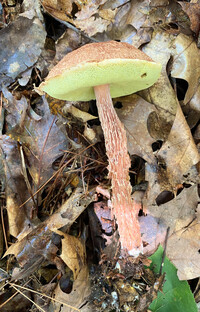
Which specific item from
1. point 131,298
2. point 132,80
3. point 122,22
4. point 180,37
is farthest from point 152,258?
point 122,22

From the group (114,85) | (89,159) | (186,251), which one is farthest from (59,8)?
(186,251)

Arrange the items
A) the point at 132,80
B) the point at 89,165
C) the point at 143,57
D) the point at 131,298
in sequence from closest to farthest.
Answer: the point at 143,57 → the point at 131,298 → the point at 132,80 → the point at 89,165

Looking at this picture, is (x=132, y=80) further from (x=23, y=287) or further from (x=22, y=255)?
(x=23, y=287)

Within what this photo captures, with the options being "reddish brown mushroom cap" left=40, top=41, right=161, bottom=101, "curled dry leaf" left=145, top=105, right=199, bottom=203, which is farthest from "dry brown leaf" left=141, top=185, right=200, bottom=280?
"reddish brown mushroom cap" left=40, top=41, right=161, bottom=101

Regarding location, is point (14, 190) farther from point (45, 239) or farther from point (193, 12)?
point (193, 12)

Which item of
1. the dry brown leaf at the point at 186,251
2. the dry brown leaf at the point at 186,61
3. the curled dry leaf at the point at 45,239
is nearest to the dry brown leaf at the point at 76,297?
the curled dry leaf at the point at 45,239

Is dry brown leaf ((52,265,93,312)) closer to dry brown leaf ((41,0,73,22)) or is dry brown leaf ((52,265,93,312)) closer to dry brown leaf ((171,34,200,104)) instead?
dry brown leaf ((171,34,200,104))

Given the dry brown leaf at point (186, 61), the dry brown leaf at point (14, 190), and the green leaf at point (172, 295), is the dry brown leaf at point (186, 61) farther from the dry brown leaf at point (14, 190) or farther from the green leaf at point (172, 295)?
the dry brown leaf at point (14, 190)
